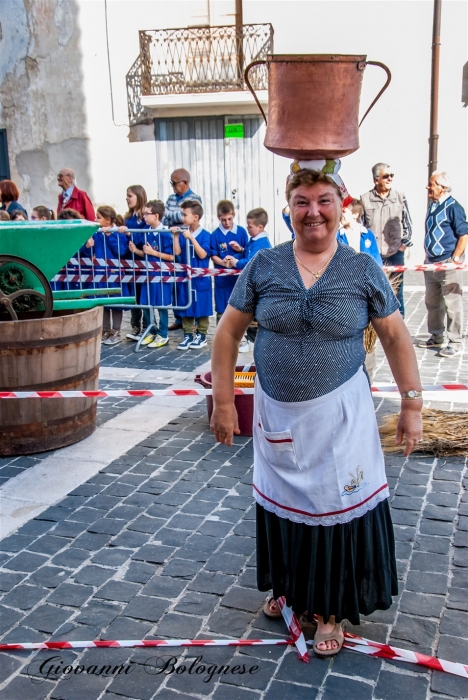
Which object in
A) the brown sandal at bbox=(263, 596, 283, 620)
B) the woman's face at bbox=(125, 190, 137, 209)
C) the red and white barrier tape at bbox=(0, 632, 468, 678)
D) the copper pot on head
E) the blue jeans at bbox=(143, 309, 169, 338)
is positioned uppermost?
the copper pot on head

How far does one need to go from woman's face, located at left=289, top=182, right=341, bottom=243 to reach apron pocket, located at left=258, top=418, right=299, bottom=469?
796 mm

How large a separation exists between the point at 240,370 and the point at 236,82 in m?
12.2

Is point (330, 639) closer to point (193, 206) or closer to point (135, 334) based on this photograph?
point (193, 206)

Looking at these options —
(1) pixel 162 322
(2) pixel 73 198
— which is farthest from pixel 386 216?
(2) pixel 73 198

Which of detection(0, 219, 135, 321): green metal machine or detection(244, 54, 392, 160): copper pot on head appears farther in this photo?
detection(0, 219, 135, 321): green metal machine

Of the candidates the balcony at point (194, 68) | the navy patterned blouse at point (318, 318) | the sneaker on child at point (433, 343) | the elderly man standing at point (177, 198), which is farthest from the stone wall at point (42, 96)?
the navy patterned blouse at point (318, 318)

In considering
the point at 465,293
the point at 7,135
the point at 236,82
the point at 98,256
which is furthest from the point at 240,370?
the point at 7,135

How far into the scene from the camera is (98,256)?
9.53 m

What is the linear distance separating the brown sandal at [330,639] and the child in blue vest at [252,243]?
201 inches

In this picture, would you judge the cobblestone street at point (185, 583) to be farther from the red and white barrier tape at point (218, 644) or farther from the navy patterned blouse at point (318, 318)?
the navy patterned blouse at point (318, 318)

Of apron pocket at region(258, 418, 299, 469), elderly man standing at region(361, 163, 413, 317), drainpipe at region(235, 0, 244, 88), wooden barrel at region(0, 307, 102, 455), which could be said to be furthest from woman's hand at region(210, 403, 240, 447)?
drainpipe at region(235, 0, 244, 88)

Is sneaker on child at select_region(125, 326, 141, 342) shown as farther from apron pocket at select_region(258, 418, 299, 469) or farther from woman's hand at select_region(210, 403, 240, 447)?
apron pocket at select_region(258, 418, 299, 469)

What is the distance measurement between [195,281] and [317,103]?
592 cm

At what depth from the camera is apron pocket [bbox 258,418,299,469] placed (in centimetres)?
303
